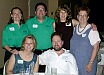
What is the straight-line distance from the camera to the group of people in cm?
307

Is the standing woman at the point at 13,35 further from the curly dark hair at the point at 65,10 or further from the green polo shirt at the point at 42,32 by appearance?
the curly dark hair at the point at 65,10

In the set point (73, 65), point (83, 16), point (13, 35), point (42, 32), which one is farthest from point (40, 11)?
point (73, 65)

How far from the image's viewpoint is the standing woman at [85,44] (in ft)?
10.7

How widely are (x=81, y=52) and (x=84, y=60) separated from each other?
0.38 ft

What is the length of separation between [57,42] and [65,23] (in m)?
0.47

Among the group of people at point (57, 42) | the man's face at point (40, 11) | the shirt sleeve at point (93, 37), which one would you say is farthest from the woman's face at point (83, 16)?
the man's face at point (40, 11)

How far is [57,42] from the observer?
124 inches

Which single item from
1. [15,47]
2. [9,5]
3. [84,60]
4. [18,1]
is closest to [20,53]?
[15,47]

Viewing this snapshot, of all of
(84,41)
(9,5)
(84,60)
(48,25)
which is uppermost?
(9,5)

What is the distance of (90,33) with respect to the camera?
3.26 meters

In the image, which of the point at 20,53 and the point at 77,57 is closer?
the point at 20,53

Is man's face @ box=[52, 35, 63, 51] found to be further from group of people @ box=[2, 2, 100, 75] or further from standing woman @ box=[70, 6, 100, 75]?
standing woman @ box=[70, 6, 100, 75]

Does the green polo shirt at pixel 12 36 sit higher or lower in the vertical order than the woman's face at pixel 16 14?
lower

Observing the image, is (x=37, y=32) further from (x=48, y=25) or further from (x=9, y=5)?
(x=9, y=5)
